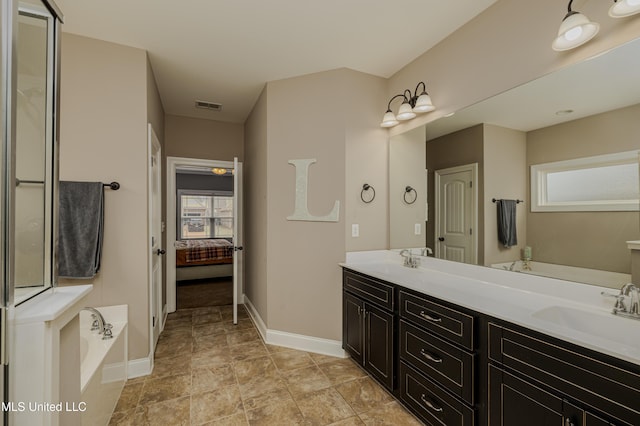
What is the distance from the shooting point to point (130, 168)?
2.43m

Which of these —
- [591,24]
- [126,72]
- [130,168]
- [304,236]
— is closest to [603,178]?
[591,24]

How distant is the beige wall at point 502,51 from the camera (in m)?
1.46

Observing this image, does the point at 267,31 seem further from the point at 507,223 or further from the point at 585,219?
the point at 585,219

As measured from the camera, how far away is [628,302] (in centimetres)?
134

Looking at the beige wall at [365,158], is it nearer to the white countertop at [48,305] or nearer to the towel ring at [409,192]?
the towel ring at [409,192]

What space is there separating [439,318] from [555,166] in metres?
1.14

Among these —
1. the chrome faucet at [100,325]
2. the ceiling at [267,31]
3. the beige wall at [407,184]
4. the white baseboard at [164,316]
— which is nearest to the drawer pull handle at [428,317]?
the beige wall at [407,184]

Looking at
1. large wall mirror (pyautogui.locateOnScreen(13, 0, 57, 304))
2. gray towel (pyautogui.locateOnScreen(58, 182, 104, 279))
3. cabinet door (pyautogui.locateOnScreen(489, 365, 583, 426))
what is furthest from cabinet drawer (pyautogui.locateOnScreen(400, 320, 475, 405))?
gray towel (pyautogui.locateOnScreen(58, 182, 104, 279))

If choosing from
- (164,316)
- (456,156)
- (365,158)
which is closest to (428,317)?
(456,156)

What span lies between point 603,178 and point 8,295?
2487 mm

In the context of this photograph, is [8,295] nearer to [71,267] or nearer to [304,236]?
[71,267]

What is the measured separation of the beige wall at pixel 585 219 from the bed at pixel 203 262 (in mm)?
5113

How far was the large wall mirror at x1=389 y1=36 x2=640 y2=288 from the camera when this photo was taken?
4.70 ft

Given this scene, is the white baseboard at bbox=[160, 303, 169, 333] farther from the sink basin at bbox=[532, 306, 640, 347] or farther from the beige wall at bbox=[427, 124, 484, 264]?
the sink basin at bbox=[532, 306, 640, 347]
